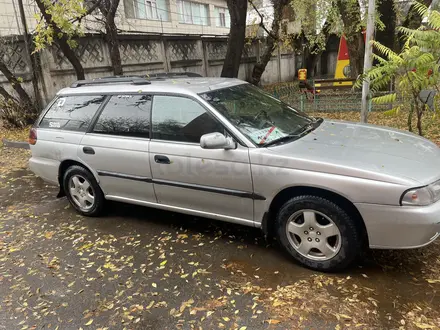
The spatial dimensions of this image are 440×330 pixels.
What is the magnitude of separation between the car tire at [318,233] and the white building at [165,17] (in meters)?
13.7

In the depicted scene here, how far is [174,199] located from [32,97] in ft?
29.8

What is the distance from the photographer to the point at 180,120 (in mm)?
3727

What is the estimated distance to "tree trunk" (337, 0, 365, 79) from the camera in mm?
11516

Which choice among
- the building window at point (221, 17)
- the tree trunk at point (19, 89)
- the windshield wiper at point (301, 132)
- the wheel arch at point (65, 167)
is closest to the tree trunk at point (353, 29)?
the windshield wiper at point (301, 132)

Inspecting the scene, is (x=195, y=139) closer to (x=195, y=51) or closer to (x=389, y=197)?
(x=389, y=197)

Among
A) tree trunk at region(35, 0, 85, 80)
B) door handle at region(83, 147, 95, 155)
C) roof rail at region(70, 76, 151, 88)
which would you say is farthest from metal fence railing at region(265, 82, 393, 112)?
door handle at region(83, 147, 95, 155)

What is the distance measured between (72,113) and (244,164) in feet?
8.49

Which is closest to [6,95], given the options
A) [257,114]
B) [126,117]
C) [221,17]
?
[126,117]

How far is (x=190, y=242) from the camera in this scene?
389 cm

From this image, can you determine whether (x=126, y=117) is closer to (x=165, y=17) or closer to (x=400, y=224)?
(x=400, y=224)

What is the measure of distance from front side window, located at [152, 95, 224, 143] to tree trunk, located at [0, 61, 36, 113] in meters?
8.34

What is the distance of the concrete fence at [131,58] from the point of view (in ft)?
35.0

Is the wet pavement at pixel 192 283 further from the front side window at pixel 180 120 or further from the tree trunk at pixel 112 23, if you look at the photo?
the tree trunk at pixel 112 23

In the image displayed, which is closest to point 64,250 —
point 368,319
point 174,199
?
point 174,199
